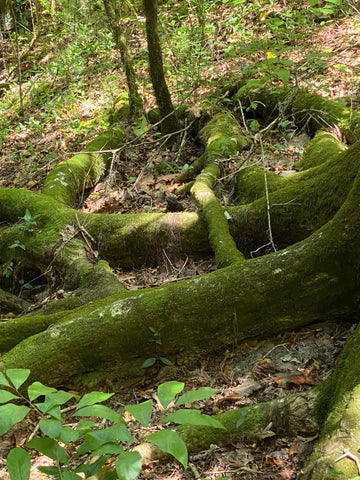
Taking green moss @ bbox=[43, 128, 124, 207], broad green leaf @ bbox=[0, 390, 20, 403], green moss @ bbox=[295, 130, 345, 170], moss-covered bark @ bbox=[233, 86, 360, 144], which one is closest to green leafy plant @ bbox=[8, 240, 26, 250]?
green moss @ bbox=[43, 128, 124, 207]

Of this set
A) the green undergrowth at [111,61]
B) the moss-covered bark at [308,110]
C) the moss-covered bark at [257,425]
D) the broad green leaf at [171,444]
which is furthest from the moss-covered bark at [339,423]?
the green undergrowth at [111,61]

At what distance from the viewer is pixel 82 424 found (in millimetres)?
1465

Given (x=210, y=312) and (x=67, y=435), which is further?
(x=210, y=312)

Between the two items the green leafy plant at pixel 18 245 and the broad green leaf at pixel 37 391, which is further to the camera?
the green leafy plant at pixel 18 245

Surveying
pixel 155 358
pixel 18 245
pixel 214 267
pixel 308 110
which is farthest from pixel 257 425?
pixel 308 110

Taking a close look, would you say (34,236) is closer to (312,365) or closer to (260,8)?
(312,365)

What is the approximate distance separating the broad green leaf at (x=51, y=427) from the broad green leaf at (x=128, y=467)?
8.3 inches

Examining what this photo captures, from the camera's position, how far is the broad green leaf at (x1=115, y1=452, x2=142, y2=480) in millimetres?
1257

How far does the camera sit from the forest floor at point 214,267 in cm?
258

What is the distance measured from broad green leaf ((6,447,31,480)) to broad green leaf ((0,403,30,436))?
124 millimetres

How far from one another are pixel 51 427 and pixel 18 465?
141 mm

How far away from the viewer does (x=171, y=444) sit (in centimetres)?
132

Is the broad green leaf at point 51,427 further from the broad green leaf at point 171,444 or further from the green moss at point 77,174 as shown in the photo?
the green moss at point 77,174

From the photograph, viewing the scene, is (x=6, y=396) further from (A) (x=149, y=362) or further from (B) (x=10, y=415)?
(A) (x=149, y=362)
